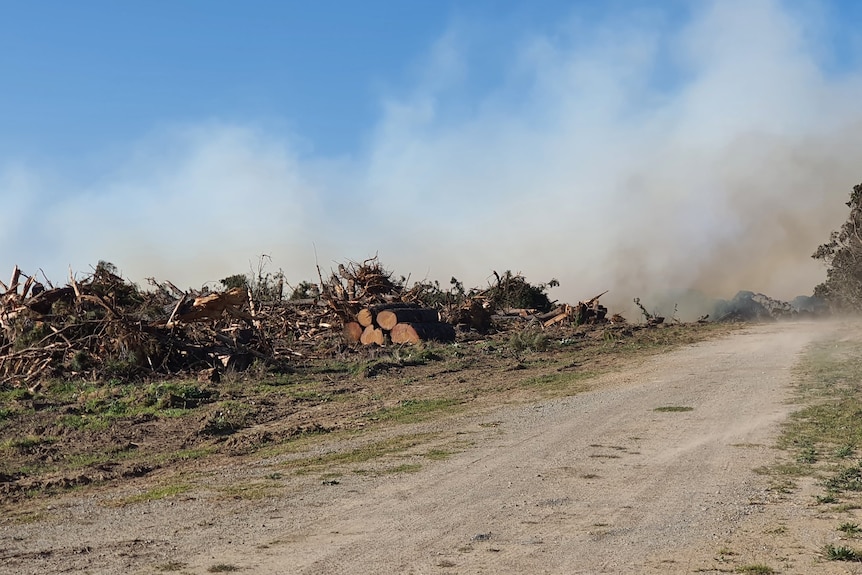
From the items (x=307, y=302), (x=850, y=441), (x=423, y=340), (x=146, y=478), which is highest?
(x=307, y=302)

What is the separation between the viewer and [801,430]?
40.2 feet

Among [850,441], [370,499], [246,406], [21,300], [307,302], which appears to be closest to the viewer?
[370,499]

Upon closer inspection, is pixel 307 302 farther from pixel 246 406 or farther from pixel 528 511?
pixel 528 511

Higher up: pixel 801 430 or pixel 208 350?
pixel 208 350

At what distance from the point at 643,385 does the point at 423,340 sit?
1053 centimetres

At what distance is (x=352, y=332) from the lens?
2906 cm

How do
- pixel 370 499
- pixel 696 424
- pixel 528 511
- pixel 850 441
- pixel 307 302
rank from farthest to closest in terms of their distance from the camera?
pixel 307 302, pixel 696 424, pixel 850 441, pixel 370 499, pixel 528 511

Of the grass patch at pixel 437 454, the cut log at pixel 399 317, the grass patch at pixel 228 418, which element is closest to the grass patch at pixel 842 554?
the grass patch at pixel 437 454

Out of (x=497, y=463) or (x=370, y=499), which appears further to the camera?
(x=497, y=463)

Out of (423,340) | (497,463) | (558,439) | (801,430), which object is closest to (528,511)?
(497,463)

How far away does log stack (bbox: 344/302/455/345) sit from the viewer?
90.6 ft

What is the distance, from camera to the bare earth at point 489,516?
21.9 feet

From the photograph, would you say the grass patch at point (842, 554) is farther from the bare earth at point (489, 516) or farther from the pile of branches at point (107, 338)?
the pile of branches at point (107, 338)

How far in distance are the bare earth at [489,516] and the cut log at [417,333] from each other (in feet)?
46.6
